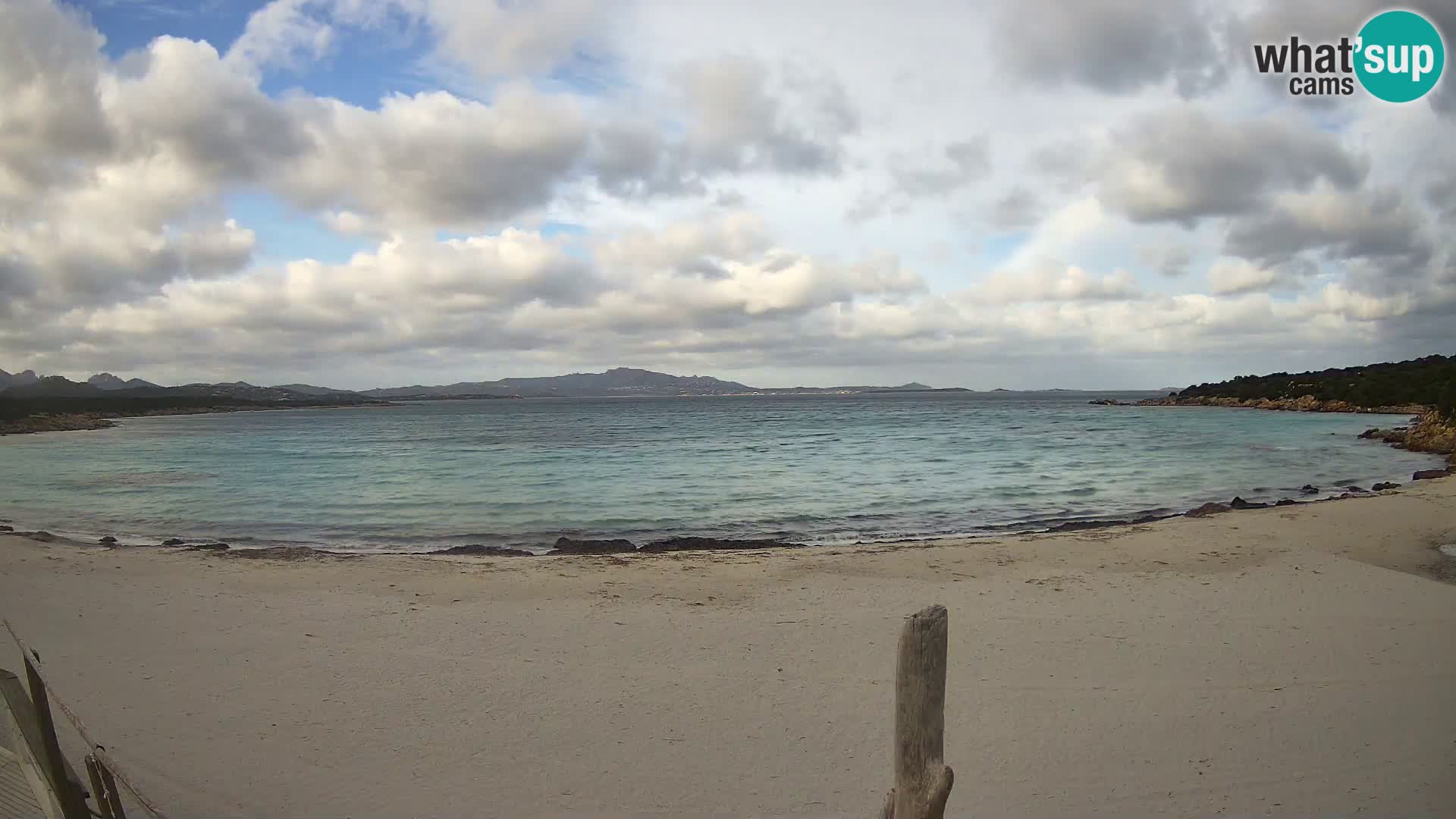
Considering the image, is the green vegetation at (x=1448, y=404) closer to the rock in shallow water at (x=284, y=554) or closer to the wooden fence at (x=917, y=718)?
the wooden fence at (x=917, y=718)

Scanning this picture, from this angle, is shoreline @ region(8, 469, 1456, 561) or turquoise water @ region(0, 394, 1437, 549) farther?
turquoise water @ region(0, 394, 1437, 549)

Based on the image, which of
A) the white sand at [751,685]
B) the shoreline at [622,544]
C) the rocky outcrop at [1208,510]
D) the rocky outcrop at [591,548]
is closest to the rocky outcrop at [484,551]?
the shoreline at [622,544]

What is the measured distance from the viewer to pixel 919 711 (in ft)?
11.0

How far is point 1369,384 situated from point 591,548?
240 feet

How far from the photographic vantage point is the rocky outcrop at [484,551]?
46.5ft

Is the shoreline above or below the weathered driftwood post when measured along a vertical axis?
below

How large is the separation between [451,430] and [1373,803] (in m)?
66.2

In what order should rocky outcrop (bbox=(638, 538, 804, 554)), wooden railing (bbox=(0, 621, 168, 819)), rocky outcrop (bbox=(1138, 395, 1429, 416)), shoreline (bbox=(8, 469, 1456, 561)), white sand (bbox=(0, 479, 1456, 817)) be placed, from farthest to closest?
rocky outcrop (bbox=(1138, 395, 1429, 416))
rocky outcrop (bbox=(638, 538, 804, 554))
shoreline (bbox=(8, 469, 1456, 561))
white sand (bbox=(0, 479, 1456, 817))
wooden railing (bbox=(0, 621, 168, 819))

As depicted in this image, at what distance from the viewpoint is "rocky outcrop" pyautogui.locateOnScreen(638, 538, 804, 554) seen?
1459 centimetres

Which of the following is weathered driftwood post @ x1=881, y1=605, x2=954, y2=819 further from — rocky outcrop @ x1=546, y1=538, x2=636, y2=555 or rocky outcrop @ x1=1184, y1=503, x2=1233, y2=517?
rocky outcrop @ x1=1184, y1=503, x2=1233, y2=517

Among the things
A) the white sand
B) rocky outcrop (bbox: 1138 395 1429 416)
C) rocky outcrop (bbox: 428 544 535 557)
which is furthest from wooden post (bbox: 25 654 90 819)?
rocky outcrop (bbox: 1138 395 1429 416)

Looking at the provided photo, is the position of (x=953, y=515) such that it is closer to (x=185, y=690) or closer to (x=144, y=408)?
(x=185, y=690)

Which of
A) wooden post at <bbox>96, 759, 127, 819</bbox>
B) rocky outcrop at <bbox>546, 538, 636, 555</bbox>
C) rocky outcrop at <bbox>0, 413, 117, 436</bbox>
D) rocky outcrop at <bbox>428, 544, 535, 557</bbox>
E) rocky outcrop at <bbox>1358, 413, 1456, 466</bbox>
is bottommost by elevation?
rocky outcrop at <bbox>428, 544, 535, 557</bbox>

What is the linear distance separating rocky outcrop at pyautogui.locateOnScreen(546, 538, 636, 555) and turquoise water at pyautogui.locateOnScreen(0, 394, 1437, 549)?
5.07 ft
